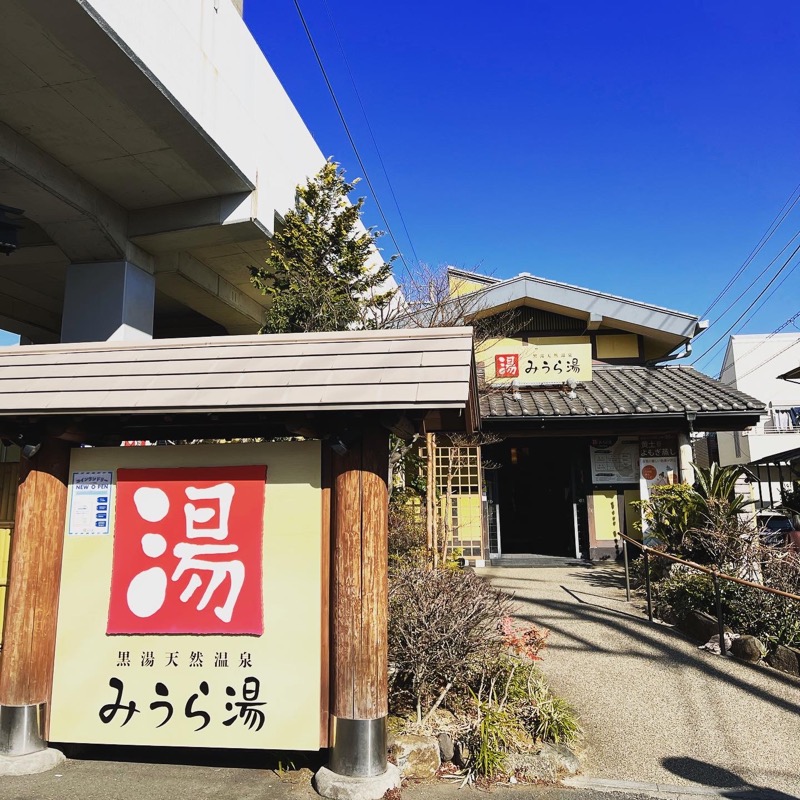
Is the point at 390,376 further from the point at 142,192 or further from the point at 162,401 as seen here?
the point at 142,192

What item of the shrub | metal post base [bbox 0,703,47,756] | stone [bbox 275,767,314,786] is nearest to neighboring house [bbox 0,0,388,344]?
metal post base [bbox 0,703,47,756]

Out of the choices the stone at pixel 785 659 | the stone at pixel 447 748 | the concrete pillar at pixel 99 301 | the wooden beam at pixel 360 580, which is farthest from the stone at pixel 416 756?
the concrete pillar at pixel 99 301

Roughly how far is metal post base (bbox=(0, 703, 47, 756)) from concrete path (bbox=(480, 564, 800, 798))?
398 cm

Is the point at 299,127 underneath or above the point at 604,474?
above

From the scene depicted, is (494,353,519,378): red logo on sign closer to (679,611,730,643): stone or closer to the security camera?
(679,611,730,643): stone

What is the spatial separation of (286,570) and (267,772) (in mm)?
1457

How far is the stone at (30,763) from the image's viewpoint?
13.5 ft

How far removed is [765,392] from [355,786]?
29888 millimetres

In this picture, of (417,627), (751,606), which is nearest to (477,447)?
(751,606)

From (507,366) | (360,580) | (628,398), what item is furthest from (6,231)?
(628,398)

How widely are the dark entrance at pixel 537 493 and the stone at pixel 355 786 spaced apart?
9.70m

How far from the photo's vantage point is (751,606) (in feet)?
21.0

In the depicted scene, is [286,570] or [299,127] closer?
[286,570]

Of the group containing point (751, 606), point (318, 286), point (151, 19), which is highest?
point (151, 19)
